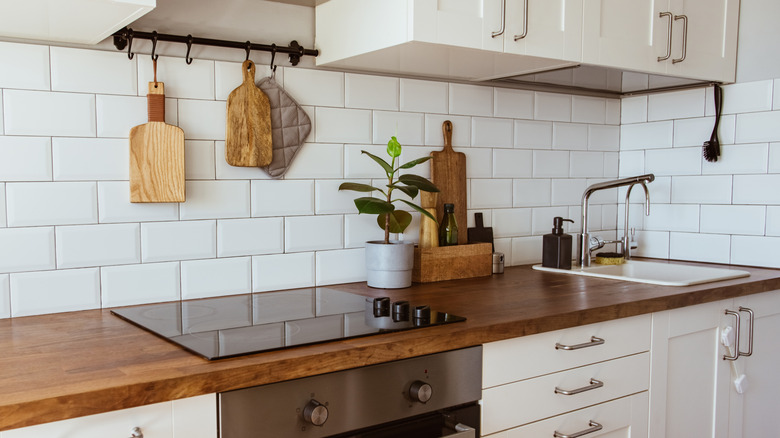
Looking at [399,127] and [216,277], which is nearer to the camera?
[216,277]

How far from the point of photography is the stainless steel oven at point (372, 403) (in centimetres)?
117

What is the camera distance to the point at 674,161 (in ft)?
8.84

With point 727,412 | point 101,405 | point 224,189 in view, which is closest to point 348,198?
point 224,189

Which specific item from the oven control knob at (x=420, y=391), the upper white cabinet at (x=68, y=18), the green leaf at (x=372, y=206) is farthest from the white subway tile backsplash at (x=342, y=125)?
the oven control knob at (x=420, y=391)

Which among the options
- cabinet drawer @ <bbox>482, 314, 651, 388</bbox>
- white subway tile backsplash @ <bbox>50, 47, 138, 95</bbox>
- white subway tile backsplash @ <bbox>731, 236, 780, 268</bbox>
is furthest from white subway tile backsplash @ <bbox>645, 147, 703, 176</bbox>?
white subway tile backsplash @ <bbox>50, 47, 138, 95</bbox>

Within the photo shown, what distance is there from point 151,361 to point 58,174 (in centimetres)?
65

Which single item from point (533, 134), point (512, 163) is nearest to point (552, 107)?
point (533, 134)

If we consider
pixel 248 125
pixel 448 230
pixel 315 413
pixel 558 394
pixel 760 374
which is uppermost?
pixel 248 125

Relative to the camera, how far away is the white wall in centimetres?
155

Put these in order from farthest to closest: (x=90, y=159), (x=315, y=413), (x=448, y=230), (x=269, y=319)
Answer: (x=448, y=230) < (x=90, y=159) < (x=269, y=319) < (x=315, y=413)

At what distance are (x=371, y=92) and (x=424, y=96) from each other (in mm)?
215

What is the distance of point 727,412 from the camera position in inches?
85.7

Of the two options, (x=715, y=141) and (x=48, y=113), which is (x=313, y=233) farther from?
(x=715, y=141)

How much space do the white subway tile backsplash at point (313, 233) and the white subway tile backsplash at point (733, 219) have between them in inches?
57.7
